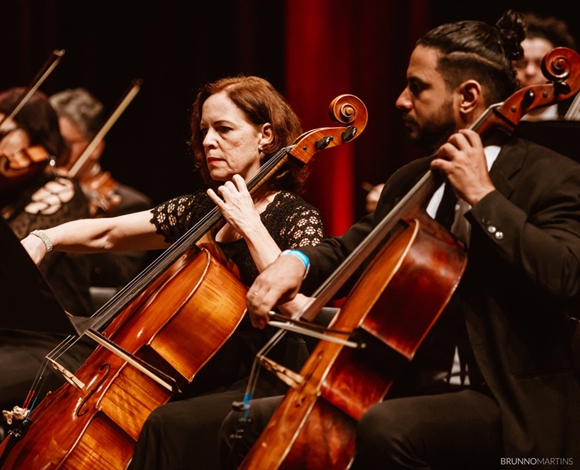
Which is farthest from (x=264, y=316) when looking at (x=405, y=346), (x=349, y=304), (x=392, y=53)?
(x=392, y=53)

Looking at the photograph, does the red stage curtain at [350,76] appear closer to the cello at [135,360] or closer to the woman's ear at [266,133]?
the woman's ear at [266,133]

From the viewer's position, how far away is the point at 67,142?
4105 millimetres

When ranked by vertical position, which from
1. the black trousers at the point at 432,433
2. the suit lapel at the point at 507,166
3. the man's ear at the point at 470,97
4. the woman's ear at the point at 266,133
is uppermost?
the man's ear at the point at 470,97

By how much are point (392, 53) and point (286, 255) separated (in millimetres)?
2092

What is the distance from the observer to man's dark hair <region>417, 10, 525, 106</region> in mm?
1724

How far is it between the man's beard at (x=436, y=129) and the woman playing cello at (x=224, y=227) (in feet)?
1.35

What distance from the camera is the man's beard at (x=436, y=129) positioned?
1733mm

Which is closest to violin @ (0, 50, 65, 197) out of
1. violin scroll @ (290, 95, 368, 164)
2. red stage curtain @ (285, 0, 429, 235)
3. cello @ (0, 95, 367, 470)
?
red stage curtain @ (285, 0, 429, 235)

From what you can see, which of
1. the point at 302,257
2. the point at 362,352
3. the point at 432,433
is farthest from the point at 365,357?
the point at 302,257

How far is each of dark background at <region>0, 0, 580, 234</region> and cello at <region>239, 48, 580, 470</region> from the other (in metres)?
1.78

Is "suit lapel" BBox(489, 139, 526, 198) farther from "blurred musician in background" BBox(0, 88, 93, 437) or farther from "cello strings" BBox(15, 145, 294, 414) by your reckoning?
"blurred musician in background" BBox(0, 88, 93, 437)

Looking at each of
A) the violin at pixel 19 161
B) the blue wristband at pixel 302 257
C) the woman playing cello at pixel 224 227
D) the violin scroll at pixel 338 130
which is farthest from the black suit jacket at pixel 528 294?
the violin at pixel 19 161

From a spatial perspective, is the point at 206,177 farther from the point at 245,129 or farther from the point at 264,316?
the point at 264,316

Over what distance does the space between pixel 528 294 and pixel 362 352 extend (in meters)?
0.36
